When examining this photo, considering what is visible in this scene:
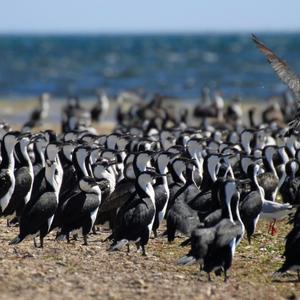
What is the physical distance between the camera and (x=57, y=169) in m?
15.0

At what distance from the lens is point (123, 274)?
38.2ft

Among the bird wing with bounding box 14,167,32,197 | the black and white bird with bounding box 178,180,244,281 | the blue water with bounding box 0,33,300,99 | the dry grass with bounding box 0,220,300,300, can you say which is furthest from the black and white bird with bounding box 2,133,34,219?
the blue water with bounding box 0,33,300,99

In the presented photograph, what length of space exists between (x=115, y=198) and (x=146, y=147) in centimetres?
350

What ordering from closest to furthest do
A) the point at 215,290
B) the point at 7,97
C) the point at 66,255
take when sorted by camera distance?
the point at 215,290, the point at 66,255, the point at 7,97

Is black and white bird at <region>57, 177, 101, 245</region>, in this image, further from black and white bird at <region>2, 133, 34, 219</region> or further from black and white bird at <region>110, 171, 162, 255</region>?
black and white bird at <region>2, 133, 34, 219</region>

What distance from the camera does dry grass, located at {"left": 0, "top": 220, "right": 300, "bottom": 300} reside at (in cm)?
1062

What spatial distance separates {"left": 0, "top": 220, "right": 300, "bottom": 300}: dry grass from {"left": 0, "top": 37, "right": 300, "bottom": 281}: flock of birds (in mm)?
209

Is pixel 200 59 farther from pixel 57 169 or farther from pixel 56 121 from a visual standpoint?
pixel 57 169

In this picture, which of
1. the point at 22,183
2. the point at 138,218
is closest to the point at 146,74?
the point at 22,183

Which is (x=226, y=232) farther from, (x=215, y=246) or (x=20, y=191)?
(x=20, y=191)

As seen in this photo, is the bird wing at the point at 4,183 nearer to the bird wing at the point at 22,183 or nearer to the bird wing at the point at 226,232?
the bird wing at the point at 22,183

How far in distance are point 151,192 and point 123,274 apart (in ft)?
Answer: 6.47

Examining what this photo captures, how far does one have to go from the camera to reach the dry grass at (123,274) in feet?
34.9

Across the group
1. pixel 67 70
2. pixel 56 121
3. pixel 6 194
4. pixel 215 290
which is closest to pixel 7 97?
pixel 56 121
